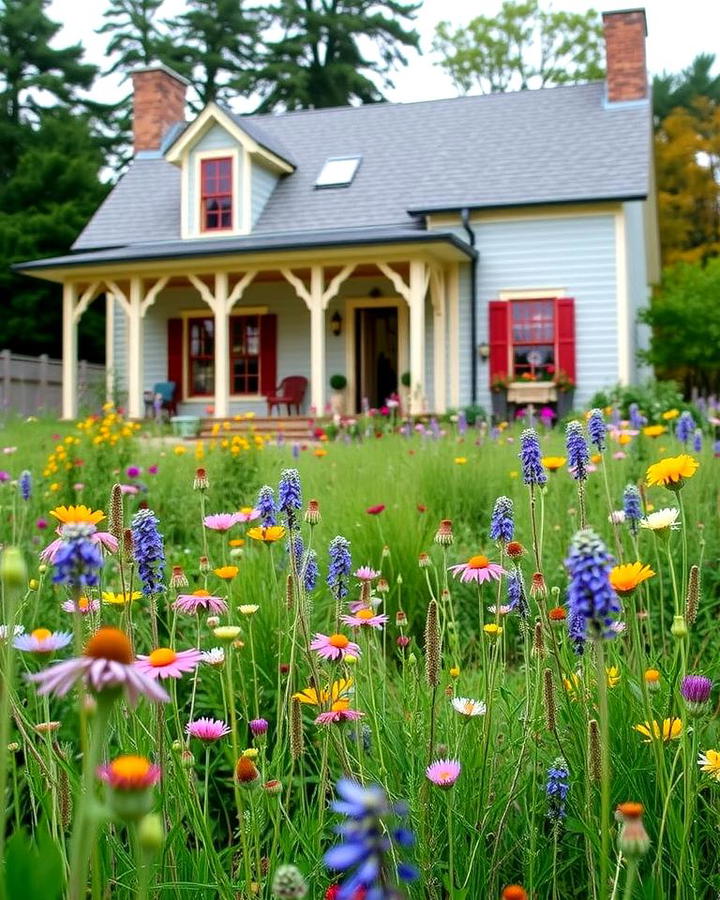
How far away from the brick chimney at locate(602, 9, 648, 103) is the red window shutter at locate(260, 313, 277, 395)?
7027 mm

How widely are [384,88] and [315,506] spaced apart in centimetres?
3253

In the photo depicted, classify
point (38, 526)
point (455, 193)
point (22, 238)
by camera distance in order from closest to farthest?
point (38, 526)
point (455, 193)
point (22, 238)

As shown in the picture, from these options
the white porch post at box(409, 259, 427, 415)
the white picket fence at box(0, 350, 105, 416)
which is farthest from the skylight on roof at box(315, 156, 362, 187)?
the white picket fence at box(0, 350, 105, 416)

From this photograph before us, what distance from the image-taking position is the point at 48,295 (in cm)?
2508

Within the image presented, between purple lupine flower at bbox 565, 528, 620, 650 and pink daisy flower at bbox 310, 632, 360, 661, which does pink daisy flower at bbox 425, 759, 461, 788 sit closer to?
pink daisy flower at bbox 310, 632, 360, 661

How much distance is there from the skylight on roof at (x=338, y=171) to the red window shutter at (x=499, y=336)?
382cm

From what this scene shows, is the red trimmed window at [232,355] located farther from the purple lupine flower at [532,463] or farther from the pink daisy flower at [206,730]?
the pink daisy flower at [206,730]

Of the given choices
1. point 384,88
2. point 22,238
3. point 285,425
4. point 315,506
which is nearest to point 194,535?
point 315,506

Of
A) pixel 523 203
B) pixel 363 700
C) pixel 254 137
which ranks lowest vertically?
pixel 363 700

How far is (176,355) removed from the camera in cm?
1805

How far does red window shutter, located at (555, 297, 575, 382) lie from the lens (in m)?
15.2

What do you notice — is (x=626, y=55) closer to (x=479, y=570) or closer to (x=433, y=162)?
(x=433, y=162)

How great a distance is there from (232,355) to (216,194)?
284cm

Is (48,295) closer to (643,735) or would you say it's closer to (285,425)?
(285,425)
